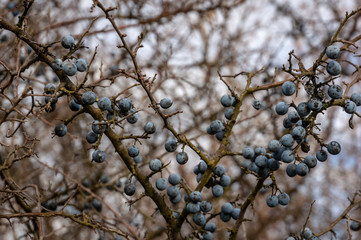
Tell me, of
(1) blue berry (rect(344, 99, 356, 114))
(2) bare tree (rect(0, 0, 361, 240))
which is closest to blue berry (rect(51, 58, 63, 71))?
(2) bare tree (rect(0, 0, 361, 240))

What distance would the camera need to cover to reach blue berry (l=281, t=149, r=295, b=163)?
227 cm

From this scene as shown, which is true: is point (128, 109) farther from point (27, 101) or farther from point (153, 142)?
point (153, 142)

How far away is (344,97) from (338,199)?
6.13 meters

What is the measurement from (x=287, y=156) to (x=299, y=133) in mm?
161

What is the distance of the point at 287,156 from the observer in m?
2.27

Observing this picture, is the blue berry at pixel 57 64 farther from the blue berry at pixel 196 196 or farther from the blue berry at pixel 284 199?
the blue berry at pixel 284 199

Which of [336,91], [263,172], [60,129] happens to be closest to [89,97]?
[60,129]

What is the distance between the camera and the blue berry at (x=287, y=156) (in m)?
2.27

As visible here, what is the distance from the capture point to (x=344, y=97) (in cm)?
230

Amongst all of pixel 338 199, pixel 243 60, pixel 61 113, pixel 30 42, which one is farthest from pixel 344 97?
pixel 338 199

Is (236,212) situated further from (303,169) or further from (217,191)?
(303,169)

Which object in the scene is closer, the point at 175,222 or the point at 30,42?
the point at 30,42

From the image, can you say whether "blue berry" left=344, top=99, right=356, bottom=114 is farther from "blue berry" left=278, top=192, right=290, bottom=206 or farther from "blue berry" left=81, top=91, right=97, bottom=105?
"blue berry" left=81, top=91, right=97, bottom=105

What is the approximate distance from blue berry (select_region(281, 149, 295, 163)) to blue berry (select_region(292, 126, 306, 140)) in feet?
0.35
